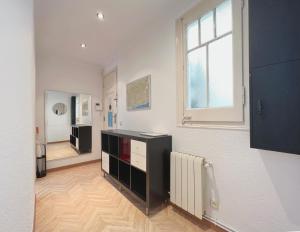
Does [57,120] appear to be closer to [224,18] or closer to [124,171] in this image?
[124,171]

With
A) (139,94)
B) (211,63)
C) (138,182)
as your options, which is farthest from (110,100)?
(211,63)

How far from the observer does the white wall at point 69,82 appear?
3.69 m

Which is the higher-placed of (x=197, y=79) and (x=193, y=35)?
(x=193, y=35)

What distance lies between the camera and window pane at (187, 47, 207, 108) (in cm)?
190

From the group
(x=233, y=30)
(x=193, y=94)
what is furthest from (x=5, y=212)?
(x=233, y=30)

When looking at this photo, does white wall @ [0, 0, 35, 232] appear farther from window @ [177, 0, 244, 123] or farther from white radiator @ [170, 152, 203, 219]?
window @ [177, 0, 244, 123]

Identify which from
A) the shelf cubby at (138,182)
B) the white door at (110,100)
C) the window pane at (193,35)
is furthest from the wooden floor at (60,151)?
the window pane at (193,35)

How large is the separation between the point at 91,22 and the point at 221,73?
208cm

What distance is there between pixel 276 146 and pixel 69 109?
4083mm

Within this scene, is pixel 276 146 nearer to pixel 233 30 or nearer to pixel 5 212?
pixel 233 30

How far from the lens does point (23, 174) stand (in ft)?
4.22

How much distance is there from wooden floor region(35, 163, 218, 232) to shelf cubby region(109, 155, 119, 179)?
0.69ft

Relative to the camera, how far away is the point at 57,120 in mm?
3854

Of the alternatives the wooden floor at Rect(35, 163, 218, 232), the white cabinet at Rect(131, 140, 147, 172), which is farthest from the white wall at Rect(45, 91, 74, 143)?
the white cabinet at Rect(131, 140, 147, 172)
